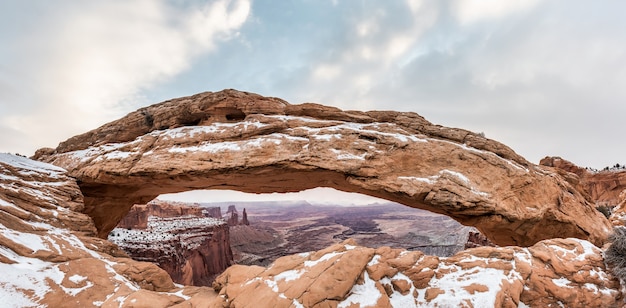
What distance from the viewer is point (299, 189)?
14883 mm

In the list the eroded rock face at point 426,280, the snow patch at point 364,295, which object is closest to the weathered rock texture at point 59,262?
the eroded rock face at point 426,280

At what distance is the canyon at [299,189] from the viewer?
230 inches

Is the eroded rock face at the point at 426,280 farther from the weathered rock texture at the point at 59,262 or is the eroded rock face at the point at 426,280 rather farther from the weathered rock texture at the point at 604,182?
the weathered rock texture at the point at 604,182

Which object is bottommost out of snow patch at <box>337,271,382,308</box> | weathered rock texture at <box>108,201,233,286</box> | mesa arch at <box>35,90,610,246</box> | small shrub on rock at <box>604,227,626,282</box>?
weathered rock texture at <box>108,201,233,286</box>

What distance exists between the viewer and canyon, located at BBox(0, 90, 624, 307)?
19.1 feet

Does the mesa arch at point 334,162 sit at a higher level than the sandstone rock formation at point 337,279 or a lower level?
higher

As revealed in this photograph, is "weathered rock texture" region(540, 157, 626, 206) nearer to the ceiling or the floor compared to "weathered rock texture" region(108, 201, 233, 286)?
nearer to the ceiling

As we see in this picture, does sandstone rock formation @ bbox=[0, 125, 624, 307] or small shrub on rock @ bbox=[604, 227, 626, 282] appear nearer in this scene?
sandstone rock formation @ bbox=[0, 125, 624, 307]

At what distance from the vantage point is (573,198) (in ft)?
40.5

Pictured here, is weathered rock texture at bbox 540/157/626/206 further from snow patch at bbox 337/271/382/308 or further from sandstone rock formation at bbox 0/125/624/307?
snow patch at bbox 337/271/382/308

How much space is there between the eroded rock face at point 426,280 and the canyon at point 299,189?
A: 30mm

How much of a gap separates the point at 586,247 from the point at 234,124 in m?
12.9

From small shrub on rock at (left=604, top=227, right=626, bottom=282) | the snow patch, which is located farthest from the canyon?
small shrub on rock at (left=604, top=227, right=626, bottom=282)

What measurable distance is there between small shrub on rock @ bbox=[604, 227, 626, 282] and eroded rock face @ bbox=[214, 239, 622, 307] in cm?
18
